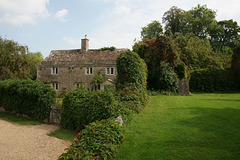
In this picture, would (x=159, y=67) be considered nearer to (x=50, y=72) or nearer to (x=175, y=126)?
(x=175, y=126)

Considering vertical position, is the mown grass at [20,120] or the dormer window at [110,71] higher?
the dormer window at [110,71]

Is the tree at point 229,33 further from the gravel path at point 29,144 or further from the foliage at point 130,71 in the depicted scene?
the gravel path at point 29,144

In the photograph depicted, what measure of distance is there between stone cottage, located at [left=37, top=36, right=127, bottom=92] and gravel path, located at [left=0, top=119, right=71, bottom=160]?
1587cm

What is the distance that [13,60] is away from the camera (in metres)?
24.6

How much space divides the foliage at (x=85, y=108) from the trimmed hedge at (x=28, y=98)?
2.65m

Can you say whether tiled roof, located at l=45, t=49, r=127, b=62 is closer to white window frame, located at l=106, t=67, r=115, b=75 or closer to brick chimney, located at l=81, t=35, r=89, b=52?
brick chimney, located at l=81, t=35, r=89, b=52

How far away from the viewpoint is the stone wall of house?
2789 cm

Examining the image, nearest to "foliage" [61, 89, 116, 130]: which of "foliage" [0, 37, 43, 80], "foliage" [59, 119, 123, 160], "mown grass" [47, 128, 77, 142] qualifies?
"mown grass" [47, 128, 77, 142]

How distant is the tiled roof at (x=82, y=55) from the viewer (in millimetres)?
29938

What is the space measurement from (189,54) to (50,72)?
23.7 metres

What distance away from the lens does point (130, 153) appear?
4.93 metres

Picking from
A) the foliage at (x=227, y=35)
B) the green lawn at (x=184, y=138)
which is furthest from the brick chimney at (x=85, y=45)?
the foliage at (x=227, y=35)

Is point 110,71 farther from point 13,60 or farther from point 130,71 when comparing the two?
point 130,71

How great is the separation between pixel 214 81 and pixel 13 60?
2753cm
